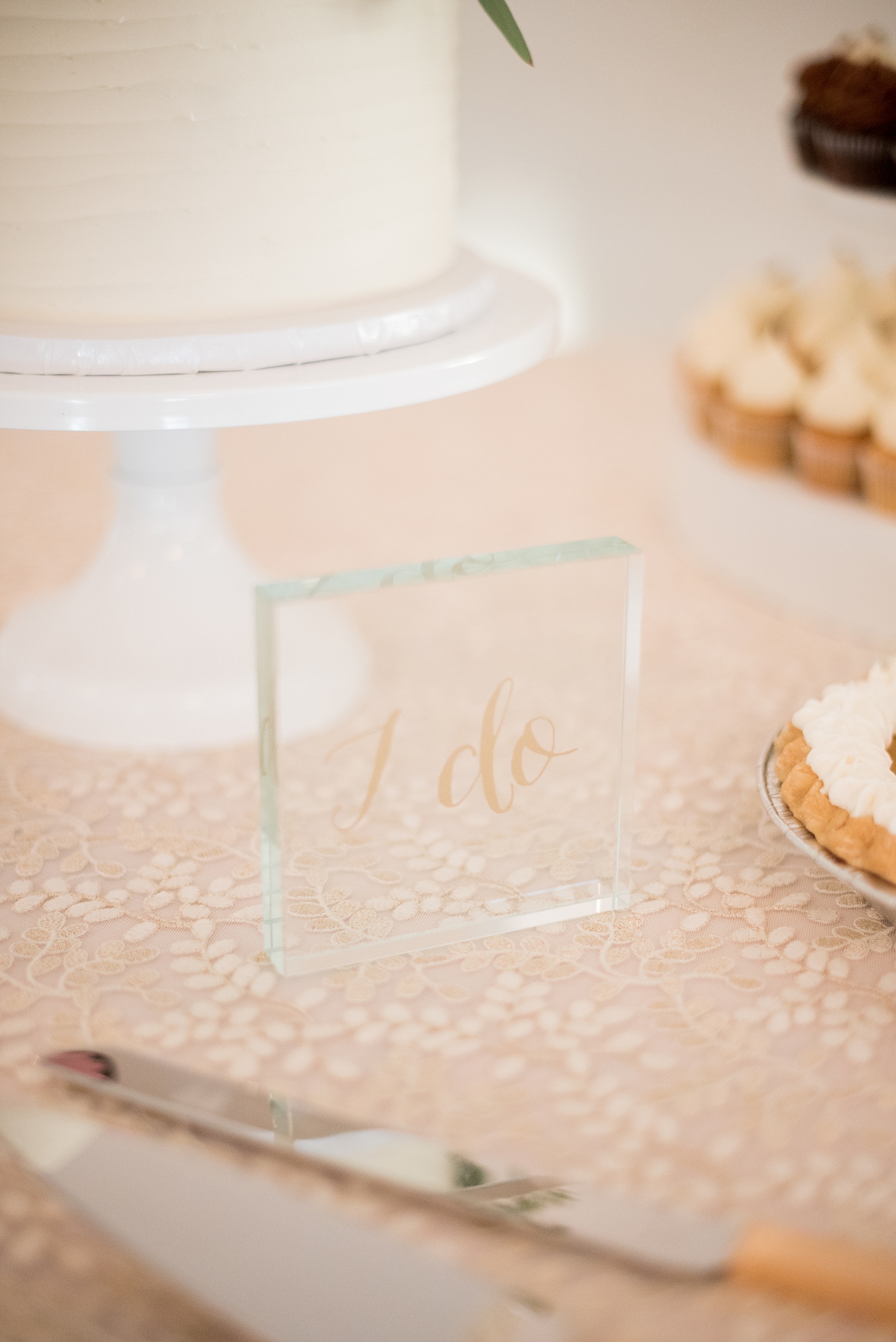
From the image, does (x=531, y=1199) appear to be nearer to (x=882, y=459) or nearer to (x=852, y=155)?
(x=882, y=459)

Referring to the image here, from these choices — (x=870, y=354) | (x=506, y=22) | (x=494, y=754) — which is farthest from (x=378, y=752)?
(x=870, y=354)

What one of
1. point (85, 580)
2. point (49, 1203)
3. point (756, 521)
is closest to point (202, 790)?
point (85, 580)

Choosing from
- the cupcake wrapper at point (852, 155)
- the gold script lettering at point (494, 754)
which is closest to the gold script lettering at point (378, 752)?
the gold script lettering at point (494, 754)

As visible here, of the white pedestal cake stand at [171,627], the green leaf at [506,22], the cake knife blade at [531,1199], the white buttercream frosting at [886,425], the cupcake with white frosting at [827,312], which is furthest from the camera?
the cupcake with white frosting at [827,312]

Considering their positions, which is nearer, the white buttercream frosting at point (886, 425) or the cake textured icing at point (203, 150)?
the cake textured icing at point (203, 150)

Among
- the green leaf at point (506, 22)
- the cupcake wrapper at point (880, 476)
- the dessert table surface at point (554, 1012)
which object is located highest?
the green leaf at point (506, 22)

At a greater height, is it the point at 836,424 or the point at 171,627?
the point at 836,424

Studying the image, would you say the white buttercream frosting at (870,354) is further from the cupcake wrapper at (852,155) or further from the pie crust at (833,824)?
the pie crust at (833,824)

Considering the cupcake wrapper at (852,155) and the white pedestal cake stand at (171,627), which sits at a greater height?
the cupcake wrapper at (852,155)
